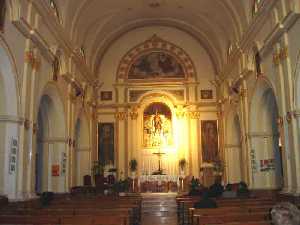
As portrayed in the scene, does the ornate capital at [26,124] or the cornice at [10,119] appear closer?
the cornice at [10,119]

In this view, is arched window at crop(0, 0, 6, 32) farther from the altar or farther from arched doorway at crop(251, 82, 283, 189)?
the altar

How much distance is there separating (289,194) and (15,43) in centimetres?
956

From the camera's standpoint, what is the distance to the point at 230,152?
22047 mm

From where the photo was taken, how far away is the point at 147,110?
2452cm

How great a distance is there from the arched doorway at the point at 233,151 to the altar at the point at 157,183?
9.99 feet

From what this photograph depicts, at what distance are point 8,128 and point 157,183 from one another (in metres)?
11.9

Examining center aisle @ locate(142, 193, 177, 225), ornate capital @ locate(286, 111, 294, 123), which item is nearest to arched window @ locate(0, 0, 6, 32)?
center aisle @ locate(142, 193, 177, 225)

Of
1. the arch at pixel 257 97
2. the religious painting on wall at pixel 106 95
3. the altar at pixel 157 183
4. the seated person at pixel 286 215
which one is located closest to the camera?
the seated person at pixel 286 215

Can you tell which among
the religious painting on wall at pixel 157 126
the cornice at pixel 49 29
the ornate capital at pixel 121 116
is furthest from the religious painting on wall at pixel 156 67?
the cornice at pixel 49 29

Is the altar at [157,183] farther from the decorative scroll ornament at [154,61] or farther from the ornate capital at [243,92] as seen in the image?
the ornate capital at [243,92]

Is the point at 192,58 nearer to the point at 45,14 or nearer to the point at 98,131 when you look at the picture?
the point at 98,131

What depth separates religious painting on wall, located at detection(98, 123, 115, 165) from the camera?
2373cm

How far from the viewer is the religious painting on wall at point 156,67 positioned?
24.9 meters

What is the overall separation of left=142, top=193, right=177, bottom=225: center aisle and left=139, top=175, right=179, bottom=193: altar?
3.86 metres
